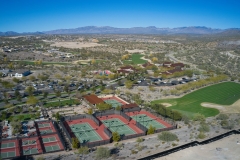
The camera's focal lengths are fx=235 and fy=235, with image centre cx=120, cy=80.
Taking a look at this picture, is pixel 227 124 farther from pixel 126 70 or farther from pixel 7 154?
pixel 126 70

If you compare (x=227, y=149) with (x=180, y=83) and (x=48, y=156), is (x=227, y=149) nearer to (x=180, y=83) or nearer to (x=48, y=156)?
(x=48, y=156)

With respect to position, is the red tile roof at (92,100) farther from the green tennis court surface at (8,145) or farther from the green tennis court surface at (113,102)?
the green tennis court surface at (8,145)

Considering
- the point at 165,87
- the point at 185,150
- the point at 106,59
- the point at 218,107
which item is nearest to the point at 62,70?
the point at 106,59

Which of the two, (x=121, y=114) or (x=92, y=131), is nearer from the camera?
(x=92, y=131)

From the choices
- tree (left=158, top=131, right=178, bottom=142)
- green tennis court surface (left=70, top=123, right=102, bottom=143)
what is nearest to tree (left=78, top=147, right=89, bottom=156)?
green tennis court surface (left=70, top=123, right=102, bottom=143)

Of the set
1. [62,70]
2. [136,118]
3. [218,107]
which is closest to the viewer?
[136,118]

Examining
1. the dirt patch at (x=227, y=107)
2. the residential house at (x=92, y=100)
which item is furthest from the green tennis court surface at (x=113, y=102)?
the dirt patch at (x=227, y=107)

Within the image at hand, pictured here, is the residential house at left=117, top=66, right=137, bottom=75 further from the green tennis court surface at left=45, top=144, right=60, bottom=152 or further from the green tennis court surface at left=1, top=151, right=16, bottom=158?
the green tennis court surface at left=1, top=151, right=16, bottom=158
